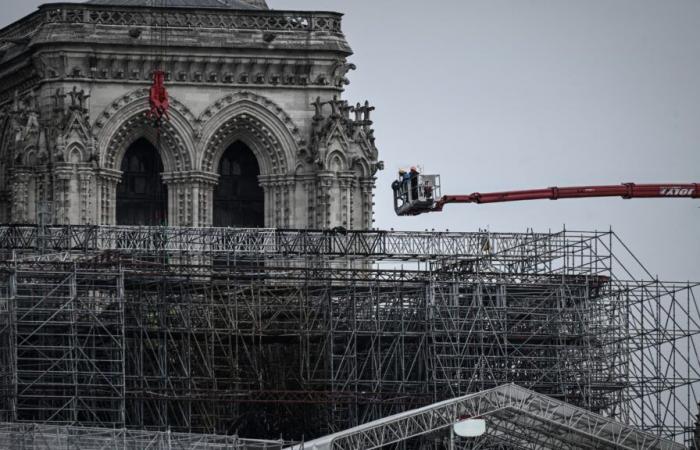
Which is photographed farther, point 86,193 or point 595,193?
point 595,193

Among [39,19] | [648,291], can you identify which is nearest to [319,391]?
[648,291]

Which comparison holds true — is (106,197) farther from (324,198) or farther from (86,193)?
(324,198)

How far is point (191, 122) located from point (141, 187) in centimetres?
330

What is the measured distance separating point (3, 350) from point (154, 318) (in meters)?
6.31

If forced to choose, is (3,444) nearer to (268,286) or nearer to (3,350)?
(3,350)

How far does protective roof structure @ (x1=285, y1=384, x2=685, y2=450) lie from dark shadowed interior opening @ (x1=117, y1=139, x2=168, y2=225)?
19.8 m

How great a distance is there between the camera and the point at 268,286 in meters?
127

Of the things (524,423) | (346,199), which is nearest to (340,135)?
(346,199)

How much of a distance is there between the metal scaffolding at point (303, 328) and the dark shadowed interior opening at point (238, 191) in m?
5.88

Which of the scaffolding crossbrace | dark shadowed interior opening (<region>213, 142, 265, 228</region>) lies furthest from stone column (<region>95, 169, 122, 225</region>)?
the scaffolding crossbrace

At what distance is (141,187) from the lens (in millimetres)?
136375

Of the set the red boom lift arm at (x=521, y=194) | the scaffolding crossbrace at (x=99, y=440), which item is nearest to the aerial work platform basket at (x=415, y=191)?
the red boom lift arm at (x=521, y=194)

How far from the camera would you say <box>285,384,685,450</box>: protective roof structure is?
118m

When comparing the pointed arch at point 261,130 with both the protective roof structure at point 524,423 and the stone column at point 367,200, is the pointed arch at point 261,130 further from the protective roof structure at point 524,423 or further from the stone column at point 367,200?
the protective roof structure at point 524,423
